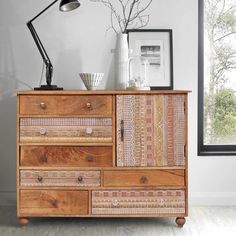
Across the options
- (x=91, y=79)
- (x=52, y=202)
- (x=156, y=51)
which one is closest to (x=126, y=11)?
(x=156, y=51)

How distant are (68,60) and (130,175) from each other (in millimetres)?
1116

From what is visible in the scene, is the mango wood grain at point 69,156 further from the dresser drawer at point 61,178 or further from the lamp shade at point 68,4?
the lamp shade at point 68,4

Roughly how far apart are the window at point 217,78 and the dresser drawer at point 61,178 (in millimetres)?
1028

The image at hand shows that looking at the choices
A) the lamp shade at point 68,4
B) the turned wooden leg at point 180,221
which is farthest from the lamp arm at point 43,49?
the turned wooden leg at point 180,221

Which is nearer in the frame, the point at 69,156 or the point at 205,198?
the point at 69,156

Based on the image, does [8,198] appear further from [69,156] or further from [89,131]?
[89,131]

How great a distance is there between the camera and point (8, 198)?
3430 mm

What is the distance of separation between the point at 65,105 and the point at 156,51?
3.13 feet

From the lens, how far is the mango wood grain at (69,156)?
283 cm

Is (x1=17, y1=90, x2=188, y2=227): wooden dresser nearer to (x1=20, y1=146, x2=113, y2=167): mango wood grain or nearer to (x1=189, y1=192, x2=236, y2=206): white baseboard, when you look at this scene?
(x1=20, y1=146, x2=113, y2=167): mango wood grain

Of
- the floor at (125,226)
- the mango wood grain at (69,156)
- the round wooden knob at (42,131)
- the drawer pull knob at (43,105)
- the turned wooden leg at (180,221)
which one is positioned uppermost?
the drawer pull knob at (43,105)

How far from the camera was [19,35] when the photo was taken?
338cm

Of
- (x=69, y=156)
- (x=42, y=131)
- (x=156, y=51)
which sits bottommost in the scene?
(x=69, y=156)

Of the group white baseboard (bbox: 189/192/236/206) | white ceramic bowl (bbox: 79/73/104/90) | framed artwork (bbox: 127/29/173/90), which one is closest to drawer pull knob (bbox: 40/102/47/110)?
white ceramic bowl (bbox: 79/73/104/90)
